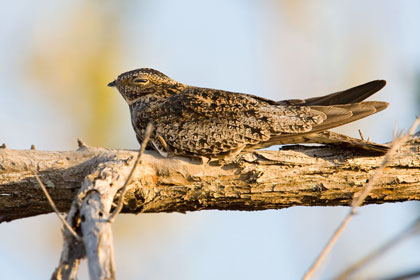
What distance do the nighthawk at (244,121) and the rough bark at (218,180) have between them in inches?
6.1

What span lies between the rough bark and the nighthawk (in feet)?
0.51

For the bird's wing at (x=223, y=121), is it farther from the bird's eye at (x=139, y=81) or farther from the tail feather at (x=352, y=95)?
the bird's eye at (x=139, y=81)

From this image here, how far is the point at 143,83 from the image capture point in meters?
5.91

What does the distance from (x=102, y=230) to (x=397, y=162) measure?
9.42 ft

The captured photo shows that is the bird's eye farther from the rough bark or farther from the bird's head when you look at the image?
the rough bark

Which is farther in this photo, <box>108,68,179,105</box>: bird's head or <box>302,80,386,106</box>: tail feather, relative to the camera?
<box>108,68,179,105</box>: bird's head

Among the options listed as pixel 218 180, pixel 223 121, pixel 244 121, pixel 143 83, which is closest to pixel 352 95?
pixel 244 121

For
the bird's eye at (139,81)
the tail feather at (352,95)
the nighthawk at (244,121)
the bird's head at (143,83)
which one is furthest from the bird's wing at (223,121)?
the bird's eye at (139,81)

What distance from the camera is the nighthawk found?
4611mm

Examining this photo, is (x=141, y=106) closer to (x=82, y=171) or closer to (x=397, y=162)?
(x=82, y=171)

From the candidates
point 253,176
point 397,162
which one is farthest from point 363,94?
point 253,176

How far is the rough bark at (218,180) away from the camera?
4133mm

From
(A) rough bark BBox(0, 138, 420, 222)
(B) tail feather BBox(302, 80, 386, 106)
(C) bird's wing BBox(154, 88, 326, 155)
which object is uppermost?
(B) tail feather BBox(302, 80, 386, 106)

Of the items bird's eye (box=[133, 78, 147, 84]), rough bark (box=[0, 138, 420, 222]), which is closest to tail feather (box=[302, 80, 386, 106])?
rough bark (box=[0, 138, 420, 222])
